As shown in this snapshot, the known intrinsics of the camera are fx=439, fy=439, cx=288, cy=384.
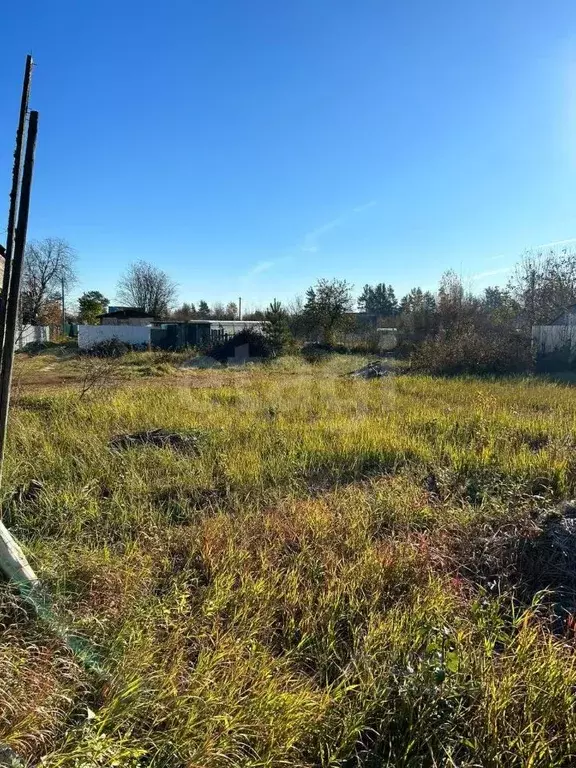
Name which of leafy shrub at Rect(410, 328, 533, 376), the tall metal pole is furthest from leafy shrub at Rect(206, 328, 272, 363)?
the tall metal pole

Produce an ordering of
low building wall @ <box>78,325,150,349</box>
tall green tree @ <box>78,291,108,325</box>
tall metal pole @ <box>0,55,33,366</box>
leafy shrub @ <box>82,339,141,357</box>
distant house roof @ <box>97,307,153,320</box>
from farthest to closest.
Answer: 1. tall green tree @ <box>78,291,108,325</box>
2. distant house roof @ <box>97,307,153,320</box>
3. low building wall @ <box>78,325,150,349</box>
4. leafy shrub @ <box>82,339,141,357</box>
5. tall metal pole @ <box>0,55,33,366</box>

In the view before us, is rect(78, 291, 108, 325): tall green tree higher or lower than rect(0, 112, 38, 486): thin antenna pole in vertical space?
higher

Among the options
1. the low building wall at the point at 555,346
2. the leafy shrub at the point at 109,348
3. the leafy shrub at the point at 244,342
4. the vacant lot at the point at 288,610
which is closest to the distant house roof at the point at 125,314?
the leafy shrub at the point at 109,348

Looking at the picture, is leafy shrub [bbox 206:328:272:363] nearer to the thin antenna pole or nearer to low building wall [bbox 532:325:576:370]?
low building wall [bbox 532:325:576:370]

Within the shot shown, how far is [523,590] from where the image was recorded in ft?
8.68

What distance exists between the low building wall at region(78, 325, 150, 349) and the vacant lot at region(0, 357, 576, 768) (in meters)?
24.4

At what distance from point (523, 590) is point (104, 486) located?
3.33 meters

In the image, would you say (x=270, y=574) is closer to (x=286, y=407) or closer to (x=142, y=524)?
(x=142, y=524)

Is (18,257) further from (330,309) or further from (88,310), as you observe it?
(88,310)

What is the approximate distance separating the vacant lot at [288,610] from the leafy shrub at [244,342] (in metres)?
19.0

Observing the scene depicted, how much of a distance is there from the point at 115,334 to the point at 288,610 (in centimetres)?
2827

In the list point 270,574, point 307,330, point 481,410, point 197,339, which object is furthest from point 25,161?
point 307,330

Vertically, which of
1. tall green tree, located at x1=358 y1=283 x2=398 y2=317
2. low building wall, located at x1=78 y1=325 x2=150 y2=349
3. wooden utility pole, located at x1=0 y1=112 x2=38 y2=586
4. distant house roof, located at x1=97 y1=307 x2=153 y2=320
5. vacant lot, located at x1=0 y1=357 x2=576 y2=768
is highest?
tall green tree, located at x1=358 y1=283 x2=398 y2=317

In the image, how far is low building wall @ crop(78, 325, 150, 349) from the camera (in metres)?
27.6
